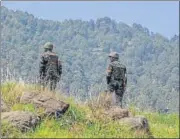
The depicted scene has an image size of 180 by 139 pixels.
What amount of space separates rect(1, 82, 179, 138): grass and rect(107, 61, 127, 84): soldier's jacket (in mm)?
1338

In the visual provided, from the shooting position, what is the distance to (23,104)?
15602mm

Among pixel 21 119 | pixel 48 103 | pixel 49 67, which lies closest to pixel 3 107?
pixel 48 103

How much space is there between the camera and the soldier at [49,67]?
60.9 ft

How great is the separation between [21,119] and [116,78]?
200 inches

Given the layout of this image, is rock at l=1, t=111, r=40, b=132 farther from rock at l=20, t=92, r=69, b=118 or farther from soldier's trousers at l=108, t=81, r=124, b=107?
soldier's trousers at l=108, t=81, r=124, b=107

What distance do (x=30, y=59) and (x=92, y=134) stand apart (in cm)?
7679

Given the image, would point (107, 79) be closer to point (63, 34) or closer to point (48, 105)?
point (48, 105)

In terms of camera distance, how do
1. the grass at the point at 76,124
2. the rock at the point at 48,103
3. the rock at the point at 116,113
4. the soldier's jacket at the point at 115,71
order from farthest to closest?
1. the soldier's jacket at the point at 115,71
2. the rock at the point at 116,113
3. the rock at the point at 48,103
4. the grass at the point at 76,124

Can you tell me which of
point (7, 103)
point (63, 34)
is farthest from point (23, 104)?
point (63, 34)

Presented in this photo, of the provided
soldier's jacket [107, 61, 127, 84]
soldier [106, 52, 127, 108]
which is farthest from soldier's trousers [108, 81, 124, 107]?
soldier's jacket [107, 61, 127, 84]

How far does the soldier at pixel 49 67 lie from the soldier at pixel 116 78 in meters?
1.38

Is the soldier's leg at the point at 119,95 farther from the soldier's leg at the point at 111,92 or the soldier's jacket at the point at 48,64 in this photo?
the soldier's jacket at the point at 48,64

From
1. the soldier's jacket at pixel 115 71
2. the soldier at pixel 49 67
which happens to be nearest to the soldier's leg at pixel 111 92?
the soldier's jacket at pixel 115 71

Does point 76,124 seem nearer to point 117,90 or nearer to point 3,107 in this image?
point 3,107
